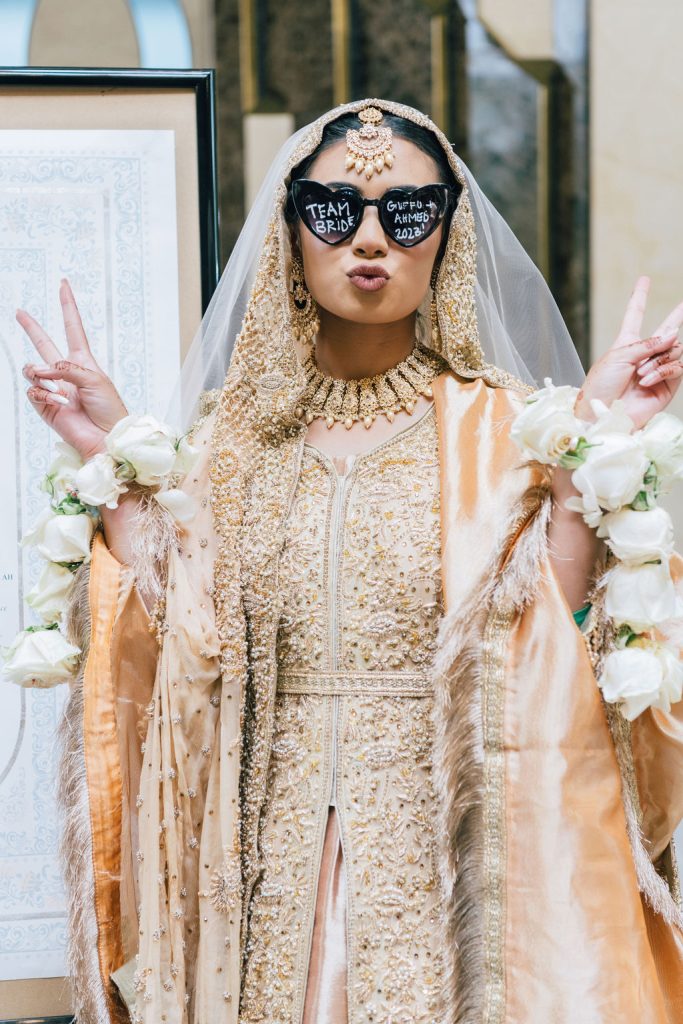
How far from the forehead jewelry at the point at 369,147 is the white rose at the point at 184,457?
1.55 feet

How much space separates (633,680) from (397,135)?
0.87 meters

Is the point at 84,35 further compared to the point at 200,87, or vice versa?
the point at 84,35

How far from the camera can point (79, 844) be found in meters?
1.92

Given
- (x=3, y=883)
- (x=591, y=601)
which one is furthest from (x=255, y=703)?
(x=3, y=883)

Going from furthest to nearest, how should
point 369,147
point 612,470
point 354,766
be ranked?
point 369,147, point 354,766, point 612,470

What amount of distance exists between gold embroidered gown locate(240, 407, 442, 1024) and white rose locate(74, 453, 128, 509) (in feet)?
0.87

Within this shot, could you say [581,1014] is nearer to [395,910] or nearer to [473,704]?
[395,910]

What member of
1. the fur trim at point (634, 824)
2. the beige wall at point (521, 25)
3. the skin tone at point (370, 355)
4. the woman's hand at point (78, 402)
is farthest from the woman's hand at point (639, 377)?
the beige wall at point (521, 25)

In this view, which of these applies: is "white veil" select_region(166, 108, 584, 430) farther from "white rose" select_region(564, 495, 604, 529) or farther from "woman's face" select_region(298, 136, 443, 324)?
"white rose" select_region(564, 495, 604, 529)

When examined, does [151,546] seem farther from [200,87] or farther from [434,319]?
[200,87]

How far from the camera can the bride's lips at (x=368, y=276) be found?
1861 millimetres

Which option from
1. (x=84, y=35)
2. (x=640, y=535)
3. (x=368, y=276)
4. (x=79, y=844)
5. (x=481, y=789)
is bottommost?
(x=79, y=844)

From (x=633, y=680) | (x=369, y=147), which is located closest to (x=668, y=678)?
(x=633, y=680)

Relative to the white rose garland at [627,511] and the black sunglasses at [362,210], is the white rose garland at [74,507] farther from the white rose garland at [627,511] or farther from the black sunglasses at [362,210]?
the white rose garland at [627,511]
